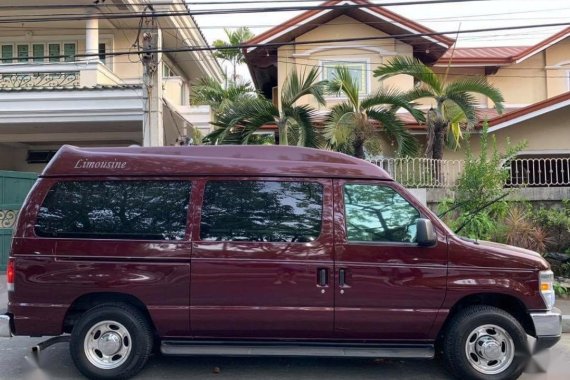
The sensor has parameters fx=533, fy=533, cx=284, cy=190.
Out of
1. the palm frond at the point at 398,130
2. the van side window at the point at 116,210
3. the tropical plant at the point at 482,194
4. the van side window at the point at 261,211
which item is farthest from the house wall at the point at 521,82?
the van side window at the point at 116,210

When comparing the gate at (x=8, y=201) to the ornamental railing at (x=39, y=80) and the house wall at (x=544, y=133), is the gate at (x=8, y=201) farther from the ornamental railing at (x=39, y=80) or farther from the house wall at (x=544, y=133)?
the house wall at (x=544, y=133)

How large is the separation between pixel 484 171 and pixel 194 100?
1592 cm

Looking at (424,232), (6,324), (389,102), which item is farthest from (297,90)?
(6,324)

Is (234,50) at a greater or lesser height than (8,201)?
greater

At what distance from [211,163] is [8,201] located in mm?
7749

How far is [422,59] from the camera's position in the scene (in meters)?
16.8

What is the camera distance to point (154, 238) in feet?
16.8

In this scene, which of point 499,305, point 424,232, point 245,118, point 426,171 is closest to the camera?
point 424,232

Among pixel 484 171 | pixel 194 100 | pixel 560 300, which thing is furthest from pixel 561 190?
pixel 194 100

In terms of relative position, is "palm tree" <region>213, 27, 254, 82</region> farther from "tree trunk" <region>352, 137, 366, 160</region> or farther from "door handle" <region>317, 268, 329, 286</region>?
"door handle" <region>317, 268, 329, 286</region>

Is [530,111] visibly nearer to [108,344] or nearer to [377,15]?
[377,15]

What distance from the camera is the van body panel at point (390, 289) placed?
496 centimetres

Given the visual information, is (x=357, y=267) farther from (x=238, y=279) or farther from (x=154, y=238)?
(x=154, y=238)

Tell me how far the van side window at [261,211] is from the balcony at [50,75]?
10672 millimetres
